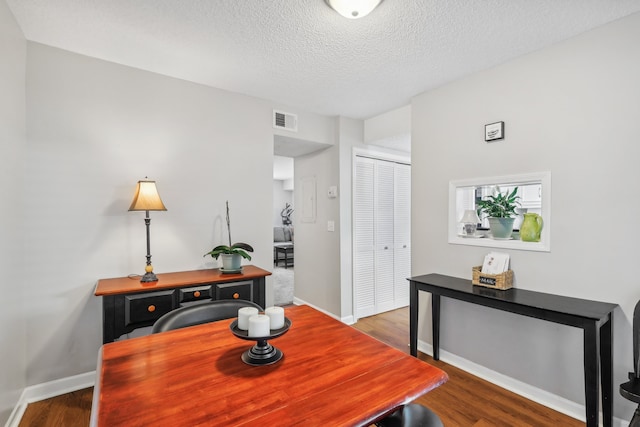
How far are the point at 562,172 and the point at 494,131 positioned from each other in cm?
58

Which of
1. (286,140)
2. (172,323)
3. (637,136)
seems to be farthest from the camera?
(286,140)

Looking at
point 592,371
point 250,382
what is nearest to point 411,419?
Answer: point 250,382

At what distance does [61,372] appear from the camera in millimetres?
2320

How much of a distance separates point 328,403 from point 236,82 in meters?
2.69

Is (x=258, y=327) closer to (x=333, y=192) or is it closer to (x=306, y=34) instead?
(x=306, y=34)

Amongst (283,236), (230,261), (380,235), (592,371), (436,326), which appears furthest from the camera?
(283,236)

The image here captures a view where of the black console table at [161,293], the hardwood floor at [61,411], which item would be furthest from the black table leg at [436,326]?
the hardwood floor at [61,411]

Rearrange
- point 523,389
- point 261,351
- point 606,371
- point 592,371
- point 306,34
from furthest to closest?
point 523,389, point 306,34, point 606,371, point 592,371, point 261,351

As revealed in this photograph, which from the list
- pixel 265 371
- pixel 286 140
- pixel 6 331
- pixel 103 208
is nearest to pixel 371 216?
pixel 286 140

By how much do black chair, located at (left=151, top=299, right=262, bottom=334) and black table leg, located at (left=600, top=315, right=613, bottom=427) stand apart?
2.02 meters

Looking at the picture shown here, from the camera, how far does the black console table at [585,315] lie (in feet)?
5.65

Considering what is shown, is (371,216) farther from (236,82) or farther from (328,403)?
(328,403)

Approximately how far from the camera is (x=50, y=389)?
7.44 feet

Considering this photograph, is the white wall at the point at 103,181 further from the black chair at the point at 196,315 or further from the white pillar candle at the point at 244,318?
the white pillar candle at the point at 244,318
